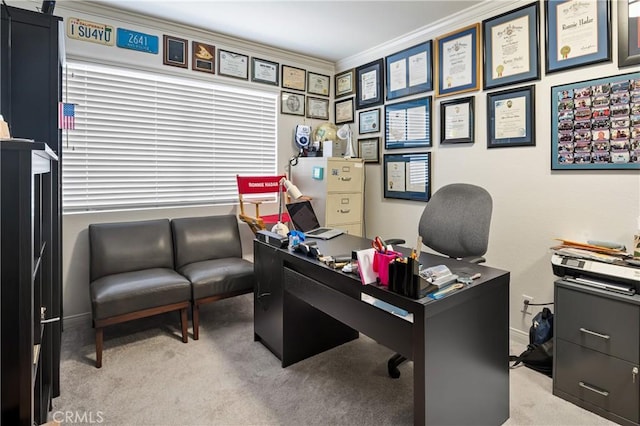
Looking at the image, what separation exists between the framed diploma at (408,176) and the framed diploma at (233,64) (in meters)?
1.59

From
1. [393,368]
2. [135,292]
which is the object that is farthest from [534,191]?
[135,292]

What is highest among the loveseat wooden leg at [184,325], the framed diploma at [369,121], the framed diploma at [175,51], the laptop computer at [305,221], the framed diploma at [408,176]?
the framed diploma at [175,51]

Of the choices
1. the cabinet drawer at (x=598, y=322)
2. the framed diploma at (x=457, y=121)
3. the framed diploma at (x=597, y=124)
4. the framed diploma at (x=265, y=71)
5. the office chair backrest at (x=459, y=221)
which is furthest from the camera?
the framed diploma at (x=265, y=71)

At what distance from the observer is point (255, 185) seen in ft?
10.5

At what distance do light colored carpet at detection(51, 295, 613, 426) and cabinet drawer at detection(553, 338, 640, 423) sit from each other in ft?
0.30

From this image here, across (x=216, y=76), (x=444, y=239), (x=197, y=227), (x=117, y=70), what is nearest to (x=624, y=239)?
(x=444, y=239)

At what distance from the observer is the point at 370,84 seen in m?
3.57

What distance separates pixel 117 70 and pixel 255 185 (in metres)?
1.41

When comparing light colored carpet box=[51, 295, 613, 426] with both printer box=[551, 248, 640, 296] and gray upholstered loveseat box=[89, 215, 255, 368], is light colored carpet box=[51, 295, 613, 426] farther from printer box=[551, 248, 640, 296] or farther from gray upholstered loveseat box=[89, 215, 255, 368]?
printer box=[551, 248, 640, 296]

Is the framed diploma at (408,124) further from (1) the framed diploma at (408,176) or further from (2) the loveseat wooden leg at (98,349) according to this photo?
(2) the loveseat wooden leg at (98,349)

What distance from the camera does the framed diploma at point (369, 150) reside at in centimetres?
355

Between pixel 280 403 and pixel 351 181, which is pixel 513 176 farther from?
pixel 280 403

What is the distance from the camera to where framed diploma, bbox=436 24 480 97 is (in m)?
2.66

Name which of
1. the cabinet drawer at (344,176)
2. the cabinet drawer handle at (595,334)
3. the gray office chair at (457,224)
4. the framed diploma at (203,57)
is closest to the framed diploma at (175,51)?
the framed diploma at (203,57)
